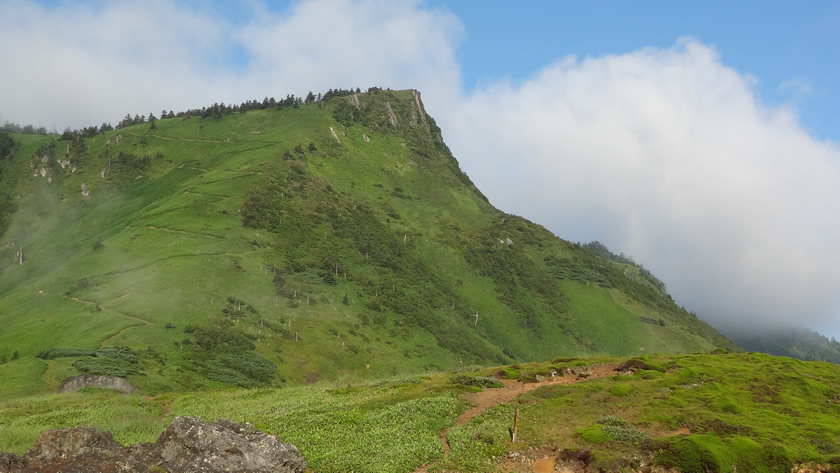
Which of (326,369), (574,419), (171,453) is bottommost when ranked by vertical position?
(326,369)

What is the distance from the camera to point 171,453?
81.1 ft

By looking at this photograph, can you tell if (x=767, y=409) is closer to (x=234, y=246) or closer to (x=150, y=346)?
(x=150, y=346)

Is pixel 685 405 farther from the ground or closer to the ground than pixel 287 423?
farther from the ground

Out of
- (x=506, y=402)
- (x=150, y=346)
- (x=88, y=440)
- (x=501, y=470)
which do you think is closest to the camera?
(x=88, y=440)

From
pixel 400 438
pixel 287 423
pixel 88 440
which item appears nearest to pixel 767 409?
pixel 400 438

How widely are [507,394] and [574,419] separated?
9808 mm

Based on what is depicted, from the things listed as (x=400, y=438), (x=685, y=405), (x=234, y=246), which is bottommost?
(x=400, y=438)

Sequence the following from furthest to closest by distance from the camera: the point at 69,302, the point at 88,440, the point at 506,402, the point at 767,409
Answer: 1. the point at 69,302
2. the point at 506,402
3. the point at 767,409
4. the point at 88,440

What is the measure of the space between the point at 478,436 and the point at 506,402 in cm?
896

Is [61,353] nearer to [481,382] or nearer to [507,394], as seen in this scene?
[481,382]

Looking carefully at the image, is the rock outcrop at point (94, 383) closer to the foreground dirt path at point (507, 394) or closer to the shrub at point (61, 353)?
the shrub at point (61, 353)

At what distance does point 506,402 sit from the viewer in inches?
1705

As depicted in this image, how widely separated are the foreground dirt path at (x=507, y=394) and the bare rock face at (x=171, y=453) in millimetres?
8688

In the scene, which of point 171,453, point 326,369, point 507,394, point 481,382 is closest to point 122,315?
point 326,369
